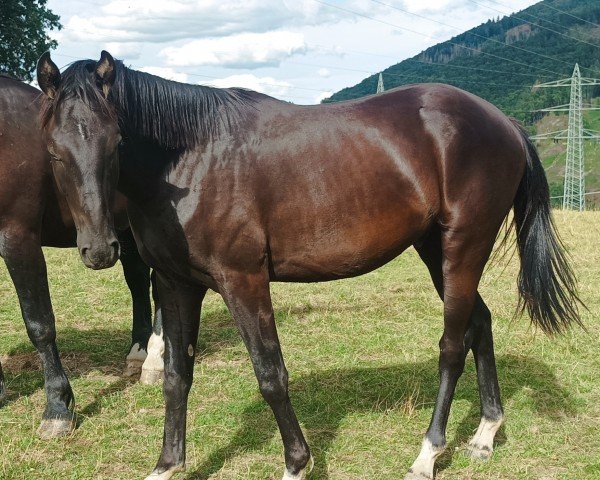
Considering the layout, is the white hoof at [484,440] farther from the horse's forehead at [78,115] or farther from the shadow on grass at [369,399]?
the horse's forehead at [78,115]

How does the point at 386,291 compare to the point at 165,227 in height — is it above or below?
below

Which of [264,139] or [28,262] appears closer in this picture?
[264,139]

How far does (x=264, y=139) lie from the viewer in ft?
11.6

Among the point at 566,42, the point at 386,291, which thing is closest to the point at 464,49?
the point at 566,42

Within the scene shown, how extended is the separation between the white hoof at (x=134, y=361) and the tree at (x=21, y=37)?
60.4 feet

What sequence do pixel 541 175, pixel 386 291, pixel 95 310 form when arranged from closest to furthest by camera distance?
pixel 541 175
pixel 95 310
pixel 386 291

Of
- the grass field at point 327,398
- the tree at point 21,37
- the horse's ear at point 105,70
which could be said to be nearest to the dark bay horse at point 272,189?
the horse's ear at point 105,70

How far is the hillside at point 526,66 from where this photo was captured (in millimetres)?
99125

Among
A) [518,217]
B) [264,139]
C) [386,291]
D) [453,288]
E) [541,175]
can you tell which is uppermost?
[264,139]

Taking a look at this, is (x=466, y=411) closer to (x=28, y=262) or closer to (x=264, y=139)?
(x=264, y=139)

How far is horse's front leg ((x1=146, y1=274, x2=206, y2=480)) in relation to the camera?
12.3 ft

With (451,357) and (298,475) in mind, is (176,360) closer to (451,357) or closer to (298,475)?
(298,475)

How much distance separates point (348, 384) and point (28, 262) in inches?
99.4

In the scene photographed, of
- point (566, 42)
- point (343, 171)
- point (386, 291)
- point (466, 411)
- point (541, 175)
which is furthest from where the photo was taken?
point (566, 42)
